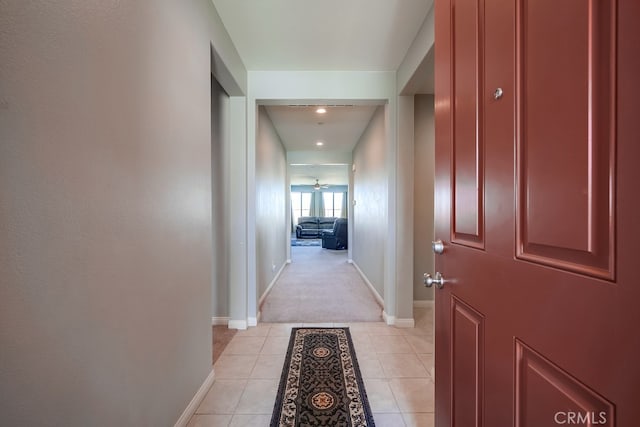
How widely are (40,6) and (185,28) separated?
0.94 meters

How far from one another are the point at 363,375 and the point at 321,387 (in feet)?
1.12

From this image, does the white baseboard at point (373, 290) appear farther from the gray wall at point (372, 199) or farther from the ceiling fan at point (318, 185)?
the ceiling fan at point (318, 185)

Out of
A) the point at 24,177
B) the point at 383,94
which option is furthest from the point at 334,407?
the point at 383,94

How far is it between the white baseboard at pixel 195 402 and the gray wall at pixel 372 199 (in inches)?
83.1

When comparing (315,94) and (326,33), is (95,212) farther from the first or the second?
(315,94)

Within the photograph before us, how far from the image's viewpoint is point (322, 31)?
222 cm

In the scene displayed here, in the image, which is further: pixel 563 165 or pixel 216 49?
pixel 216 49

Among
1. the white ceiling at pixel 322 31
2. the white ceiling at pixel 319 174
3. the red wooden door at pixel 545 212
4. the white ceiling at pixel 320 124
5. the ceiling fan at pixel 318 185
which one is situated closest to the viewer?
the red wooden door at pixel 545 212

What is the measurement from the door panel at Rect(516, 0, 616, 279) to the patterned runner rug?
1.48 metres

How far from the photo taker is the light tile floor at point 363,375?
1.64 metres

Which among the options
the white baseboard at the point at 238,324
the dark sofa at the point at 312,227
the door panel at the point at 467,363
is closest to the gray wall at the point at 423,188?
the white baseboard at the point at 238,324

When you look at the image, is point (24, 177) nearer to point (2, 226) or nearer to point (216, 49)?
point (2, 226)

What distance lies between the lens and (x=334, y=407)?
169 centimetres

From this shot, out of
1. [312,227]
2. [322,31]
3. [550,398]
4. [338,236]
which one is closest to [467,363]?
[550,398]
